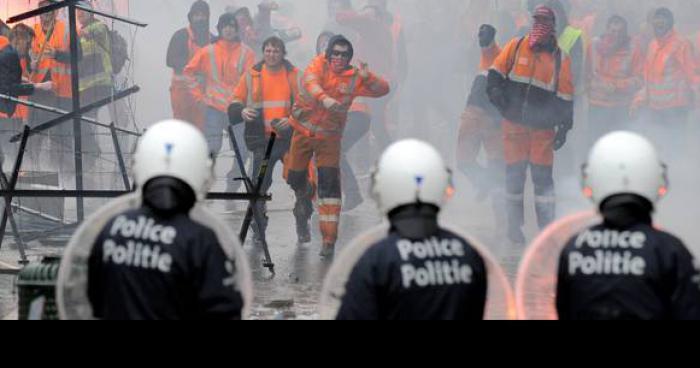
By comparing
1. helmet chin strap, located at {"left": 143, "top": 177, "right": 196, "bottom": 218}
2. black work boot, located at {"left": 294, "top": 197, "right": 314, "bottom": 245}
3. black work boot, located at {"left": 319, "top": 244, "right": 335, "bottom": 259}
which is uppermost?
helmet chin strap, located at {"left": 143, "top": 177, "right": 196, "bottom": 218}

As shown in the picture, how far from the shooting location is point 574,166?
54.3ft

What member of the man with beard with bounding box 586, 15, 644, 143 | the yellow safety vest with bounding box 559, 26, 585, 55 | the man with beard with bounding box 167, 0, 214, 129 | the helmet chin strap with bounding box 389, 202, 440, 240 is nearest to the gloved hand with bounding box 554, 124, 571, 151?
the yellow safety vest with bounding box 559, 26, 585, 55

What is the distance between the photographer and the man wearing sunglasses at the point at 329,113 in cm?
1152

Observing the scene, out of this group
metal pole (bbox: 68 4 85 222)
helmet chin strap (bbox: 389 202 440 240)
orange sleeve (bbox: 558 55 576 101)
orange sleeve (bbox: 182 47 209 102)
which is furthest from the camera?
orange sleeve (bbox: 182 47 209 102)

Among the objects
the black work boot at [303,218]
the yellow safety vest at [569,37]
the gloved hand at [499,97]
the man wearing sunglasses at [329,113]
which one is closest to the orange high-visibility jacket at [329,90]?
the man wearing sunglasses at [329,113]

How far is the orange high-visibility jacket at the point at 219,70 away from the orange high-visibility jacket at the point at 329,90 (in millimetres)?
2740

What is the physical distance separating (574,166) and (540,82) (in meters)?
4.23

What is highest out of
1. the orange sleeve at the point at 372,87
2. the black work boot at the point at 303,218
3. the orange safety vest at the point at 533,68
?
the orange safety vest at the point at 533,68

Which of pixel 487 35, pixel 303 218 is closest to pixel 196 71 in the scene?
pixel 487 35

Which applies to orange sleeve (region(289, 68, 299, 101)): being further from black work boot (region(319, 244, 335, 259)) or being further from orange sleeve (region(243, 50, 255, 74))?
orange sleeve (region(243, 50, 255, 74))

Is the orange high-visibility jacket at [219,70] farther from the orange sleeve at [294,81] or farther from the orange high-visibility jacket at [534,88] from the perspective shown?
the orange high-visibility jacket at [534,88]

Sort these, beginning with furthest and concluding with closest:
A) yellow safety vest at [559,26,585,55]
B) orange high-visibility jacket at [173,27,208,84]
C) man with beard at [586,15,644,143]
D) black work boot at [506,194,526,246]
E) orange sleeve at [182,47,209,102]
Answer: man with beard at [586,15,644,143] < orange high-visibility jacket at [173,27,208,84] < yellow safety vest at [559,26,585,55] < orange sleeve at [182,47,209,102] < black work boot at [506,194,526,246]

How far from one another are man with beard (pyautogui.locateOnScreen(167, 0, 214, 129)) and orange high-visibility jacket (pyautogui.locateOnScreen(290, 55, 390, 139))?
3655mm

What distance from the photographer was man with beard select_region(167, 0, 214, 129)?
50.2 ft
